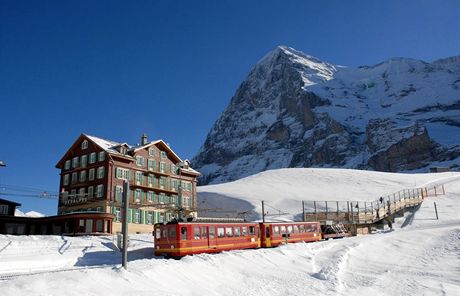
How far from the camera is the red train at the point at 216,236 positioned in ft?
94.2

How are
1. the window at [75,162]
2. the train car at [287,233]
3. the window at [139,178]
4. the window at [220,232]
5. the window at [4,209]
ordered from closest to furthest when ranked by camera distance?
the window at [220,232]
the train car at [287,233]
the window at [4,209]
the window at [139,178]
the window at [75,162]

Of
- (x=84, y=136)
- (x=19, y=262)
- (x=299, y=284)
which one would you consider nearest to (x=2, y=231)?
(x=84, y=136)

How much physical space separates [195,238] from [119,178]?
24.9 m

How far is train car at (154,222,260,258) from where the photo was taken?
28.5 meters

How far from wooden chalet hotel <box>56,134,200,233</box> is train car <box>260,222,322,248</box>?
13890 mm

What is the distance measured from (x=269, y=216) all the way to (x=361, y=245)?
90.6 feet

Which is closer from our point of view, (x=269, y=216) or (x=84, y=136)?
(x=84, y=136)

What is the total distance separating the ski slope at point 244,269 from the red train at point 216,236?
8.25 ft

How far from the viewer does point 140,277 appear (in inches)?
734

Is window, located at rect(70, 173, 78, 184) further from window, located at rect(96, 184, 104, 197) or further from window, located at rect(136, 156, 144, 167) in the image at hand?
window, located at rect(136, 156, 144, 167)

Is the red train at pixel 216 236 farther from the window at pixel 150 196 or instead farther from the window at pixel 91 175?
the window at pixel 91 175

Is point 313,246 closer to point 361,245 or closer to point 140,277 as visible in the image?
point 361,245

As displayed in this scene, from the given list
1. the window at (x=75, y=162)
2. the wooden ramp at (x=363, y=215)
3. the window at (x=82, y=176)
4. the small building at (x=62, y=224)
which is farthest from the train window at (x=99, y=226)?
the wooden ramp at (x=363, y=215)

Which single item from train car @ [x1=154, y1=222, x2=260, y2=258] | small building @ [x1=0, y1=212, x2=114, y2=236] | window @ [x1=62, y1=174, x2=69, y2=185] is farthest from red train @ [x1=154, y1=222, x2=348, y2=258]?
window @ [x1=62, y1=174, x2=69, y2=185]
